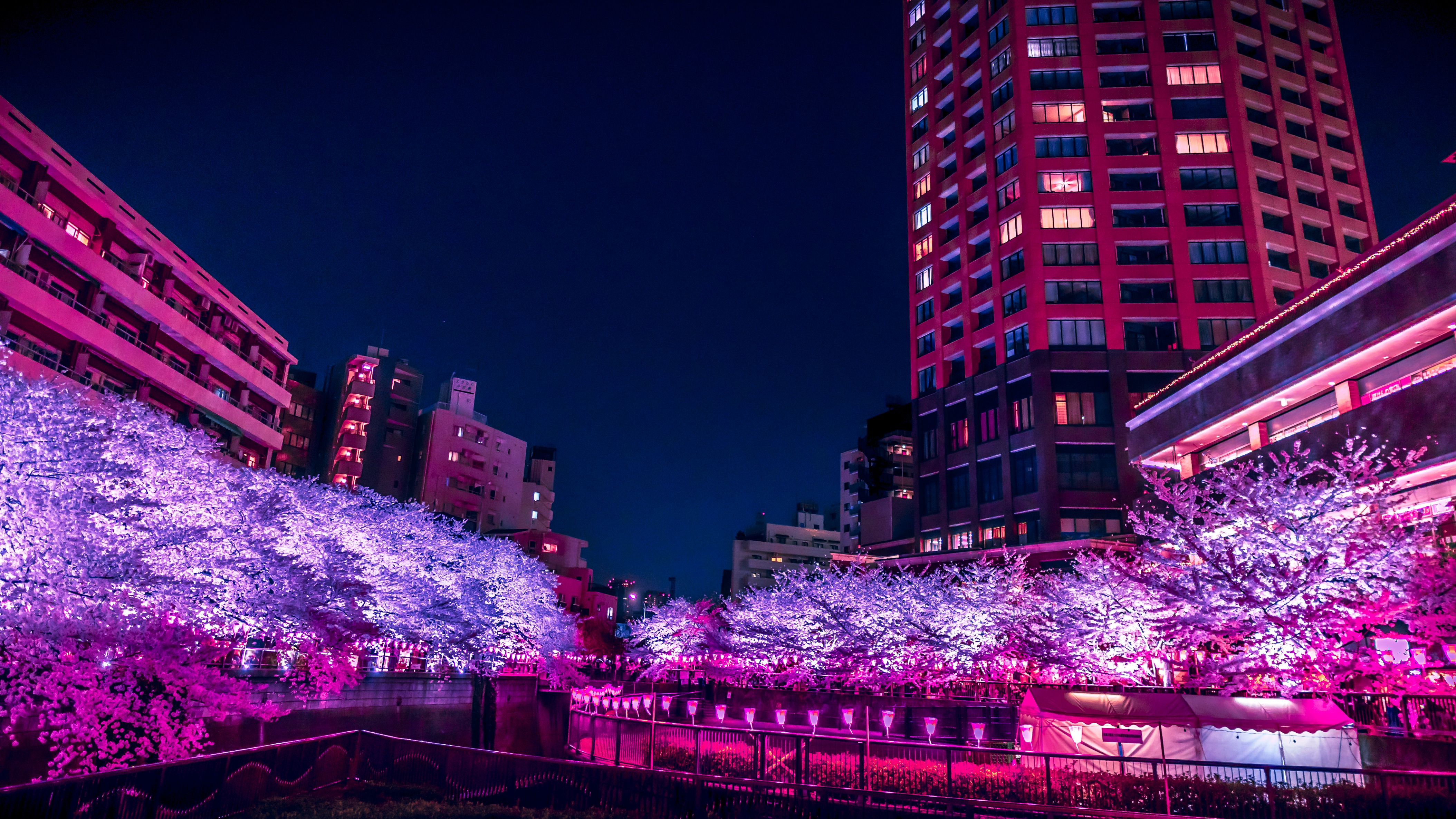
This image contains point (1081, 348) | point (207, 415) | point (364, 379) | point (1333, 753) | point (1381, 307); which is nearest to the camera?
point (1333, 753)

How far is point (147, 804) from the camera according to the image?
1206 centimetres

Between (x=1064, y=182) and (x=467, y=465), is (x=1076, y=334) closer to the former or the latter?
(x=1064, y=182)

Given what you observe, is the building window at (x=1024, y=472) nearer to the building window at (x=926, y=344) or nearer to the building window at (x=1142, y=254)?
the building window at (x=926, y=344)

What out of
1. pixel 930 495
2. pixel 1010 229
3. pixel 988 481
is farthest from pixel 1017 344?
pixel 930 495

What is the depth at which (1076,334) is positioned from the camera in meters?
60.8

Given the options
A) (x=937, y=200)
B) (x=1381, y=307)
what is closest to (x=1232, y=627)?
(x=1381, y=307)

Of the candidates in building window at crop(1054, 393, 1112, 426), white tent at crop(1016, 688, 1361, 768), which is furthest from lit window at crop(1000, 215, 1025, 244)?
white tent at crop(1016, 688, 1361, 768)

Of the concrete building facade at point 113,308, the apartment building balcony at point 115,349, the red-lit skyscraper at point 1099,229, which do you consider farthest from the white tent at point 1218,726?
the apartment building balcony at point 115,349

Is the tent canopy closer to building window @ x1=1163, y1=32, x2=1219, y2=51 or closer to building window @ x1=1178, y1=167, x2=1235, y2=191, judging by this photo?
building window @ x1=1178, y1=167, x2=1235, y2=191

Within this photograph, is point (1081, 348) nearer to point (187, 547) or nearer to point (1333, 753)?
point (1333, 753)

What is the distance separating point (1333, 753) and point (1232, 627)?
3.81 meters

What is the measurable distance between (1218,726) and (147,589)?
912 inches

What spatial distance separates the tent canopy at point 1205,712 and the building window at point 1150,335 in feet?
145

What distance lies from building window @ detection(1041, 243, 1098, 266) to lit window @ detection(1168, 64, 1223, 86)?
50.1ft
